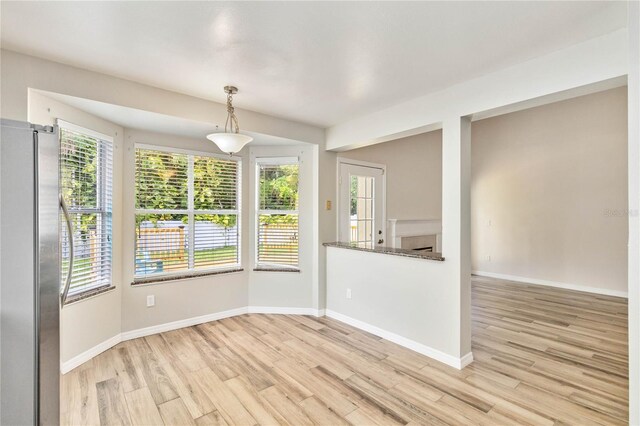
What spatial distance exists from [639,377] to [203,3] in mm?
2940

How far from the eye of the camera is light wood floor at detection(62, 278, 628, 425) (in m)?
2.13

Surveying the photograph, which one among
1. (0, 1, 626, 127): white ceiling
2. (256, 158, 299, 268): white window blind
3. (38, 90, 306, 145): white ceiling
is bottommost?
(256, 158, 299, 268): white window blind

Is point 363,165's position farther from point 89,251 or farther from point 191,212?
point 89,251

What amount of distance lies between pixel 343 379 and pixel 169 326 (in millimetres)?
2228

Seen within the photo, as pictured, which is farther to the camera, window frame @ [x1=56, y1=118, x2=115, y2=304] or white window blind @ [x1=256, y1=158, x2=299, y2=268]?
white window blind @ [x1=256, y1=158, x2=299, y2=268]

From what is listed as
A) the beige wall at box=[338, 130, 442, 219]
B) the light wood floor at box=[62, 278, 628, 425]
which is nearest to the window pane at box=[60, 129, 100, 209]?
the light wood floor at box=[62, 278, 628, 425]

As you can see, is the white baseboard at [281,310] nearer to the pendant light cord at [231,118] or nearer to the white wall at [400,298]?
the white wall at [400,298]

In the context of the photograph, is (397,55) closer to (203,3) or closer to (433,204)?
(203,3)

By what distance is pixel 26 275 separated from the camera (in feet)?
4.24

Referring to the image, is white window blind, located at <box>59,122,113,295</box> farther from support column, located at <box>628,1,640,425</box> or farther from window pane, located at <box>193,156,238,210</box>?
support column, located at <box>628,1,640,425</box>

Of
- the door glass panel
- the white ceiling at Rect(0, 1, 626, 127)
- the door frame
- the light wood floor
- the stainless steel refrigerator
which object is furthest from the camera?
the door glass panel

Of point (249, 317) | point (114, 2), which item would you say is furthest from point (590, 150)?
point (114, 2)

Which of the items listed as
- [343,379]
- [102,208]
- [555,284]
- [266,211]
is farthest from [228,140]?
[555,284]

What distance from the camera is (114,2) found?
5.53ft
